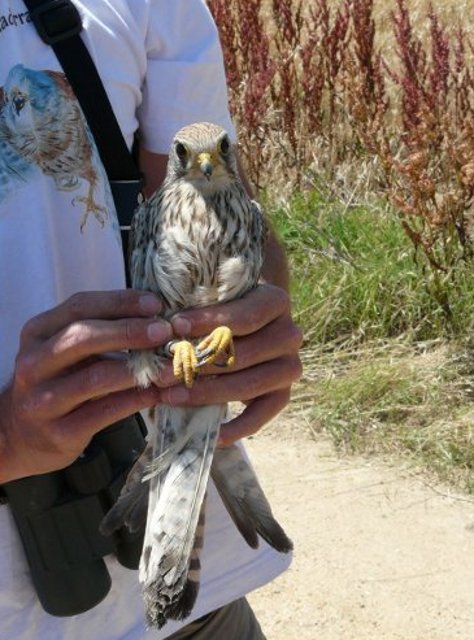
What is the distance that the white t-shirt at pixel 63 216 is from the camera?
6.19 ft

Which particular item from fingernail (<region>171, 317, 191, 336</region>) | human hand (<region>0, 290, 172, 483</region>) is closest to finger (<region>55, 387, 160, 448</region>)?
human hand (<region>0, 290, 172, 483</region>)

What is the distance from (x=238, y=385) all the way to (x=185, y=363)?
12cm

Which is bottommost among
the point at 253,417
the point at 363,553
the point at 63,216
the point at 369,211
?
the point at 363,553

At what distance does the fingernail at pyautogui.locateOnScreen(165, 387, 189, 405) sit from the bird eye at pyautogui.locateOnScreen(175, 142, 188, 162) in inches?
20.3

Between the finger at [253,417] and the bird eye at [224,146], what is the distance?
54 cm

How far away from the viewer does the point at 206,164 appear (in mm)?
2137

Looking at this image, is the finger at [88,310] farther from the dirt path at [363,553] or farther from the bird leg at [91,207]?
the dirt path at [363,553]

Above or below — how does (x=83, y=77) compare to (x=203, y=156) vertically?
above

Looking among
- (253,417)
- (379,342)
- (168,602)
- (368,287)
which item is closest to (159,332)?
(253,417)

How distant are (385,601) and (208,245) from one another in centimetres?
215

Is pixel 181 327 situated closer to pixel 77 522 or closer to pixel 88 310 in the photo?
pixel 88 310

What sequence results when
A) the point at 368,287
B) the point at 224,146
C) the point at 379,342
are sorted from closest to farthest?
1. the point at 224,146
2. the point at 379,342
3. the point at 368,287

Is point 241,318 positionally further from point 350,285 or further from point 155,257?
point 350,285

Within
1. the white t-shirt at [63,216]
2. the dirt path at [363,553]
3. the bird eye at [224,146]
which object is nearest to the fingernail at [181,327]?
the white t-shirt at [63,216]
